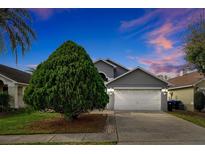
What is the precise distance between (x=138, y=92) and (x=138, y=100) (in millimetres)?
664

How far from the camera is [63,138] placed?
7.15 meters

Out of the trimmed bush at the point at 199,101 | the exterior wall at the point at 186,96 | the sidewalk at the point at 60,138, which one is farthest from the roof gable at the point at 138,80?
the sidewalk at the point at 60,138

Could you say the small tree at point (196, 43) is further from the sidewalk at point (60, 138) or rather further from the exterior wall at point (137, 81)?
the sidewalk at point (60, 138)

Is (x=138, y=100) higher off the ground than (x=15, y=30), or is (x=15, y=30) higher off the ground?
(x=15, y=30)

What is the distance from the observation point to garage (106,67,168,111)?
666 inches

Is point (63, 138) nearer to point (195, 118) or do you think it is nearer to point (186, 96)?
point (195, 118)

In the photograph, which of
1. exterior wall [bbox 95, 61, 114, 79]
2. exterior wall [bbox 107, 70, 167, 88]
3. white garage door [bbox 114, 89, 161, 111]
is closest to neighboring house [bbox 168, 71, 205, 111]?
exterior wall [bbox 107, 70, 167, 88]

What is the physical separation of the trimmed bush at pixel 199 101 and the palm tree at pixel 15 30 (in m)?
14.6

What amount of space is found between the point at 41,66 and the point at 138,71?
9.92m

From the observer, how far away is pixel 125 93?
17391 mm

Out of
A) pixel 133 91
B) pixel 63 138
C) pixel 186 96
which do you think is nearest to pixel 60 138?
pixel 63 138

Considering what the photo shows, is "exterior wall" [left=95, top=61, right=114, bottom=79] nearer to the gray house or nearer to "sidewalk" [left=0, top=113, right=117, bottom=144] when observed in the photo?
the gray house

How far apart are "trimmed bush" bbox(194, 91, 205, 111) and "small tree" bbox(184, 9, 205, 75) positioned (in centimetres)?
446
